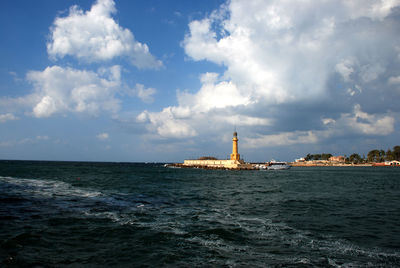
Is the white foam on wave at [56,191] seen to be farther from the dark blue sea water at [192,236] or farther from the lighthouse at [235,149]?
the lighthouse at [235,149]

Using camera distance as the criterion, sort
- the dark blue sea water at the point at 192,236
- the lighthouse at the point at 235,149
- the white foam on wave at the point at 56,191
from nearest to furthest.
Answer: the dark blue sea water at the point at 192,236
the white foam on wave at the point at 56,191
the lighthouse at the point at 235,149

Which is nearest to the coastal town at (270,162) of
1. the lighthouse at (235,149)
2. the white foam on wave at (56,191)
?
the lighthouse at (235,149)

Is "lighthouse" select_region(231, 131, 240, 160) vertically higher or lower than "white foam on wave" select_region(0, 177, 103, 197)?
higher

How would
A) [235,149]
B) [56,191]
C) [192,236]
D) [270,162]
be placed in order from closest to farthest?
1. [192,236]
2. [56,191]
3. [235,149]
4. [270,162]

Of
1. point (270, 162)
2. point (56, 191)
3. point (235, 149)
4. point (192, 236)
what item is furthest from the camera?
point (270, 162)

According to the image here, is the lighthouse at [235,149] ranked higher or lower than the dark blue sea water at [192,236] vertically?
higher

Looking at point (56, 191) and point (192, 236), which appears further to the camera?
point (56, 191)

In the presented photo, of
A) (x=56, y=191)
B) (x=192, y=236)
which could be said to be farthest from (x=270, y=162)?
(x=192, y=236)

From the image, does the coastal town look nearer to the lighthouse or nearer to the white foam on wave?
the lighthouse

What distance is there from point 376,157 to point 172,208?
678ft

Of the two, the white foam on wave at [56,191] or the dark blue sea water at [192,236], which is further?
the white foam on wave at [56,191]

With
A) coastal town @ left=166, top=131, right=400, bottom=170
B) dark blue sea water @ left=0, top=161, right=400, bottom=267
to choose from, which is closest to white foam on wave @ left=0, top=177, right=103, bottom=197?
dark blue sea water @ left=0, top=161, right=400, bottom=267

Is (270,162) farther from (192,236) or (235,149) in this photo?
(192,236)

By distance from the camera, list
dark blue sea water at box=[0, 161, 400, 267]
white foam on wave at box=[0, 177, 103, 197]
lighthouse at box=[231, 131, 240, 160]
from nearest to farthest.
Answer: dark blue sea water at box=[0, 161, 400, 267] < white foam on wave at box=[0, 177, 103, 197] < lighthouse at box=[231, 131, 240, 160]
